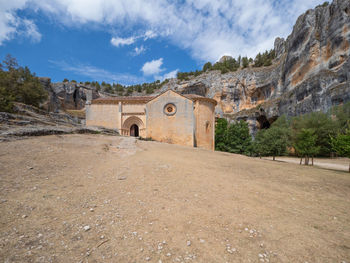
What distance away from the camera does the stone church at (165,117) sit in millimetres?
16984

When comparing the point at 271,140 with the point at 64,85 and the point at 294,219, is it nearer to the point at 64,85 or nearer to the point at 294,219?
the point at 294,219

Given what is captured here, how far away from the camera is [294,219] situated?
2857mm

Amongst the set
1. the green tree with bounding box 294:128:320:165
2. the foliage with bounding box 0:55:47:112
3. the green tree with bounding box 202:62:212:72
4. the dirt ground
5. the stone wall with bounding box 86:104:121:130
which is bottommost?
the dirt ground

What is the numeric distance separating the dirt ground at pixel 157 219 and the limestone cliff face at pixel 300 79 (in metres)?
27.4

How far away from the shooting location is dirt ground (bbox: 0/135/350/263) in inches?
73.7

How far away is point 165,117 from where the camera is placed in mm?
17219

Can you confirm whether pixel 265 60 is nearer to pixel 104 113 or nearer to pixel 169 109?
pixel 169 109

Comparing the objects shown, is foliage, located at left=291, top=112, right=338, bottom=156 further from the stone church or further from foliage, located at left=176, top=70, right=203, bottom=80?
foliage, located at left=176, top=70, right=203, bottom=80

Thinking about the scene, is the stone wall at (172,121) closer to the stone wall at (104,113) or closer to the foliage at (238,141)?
the stone wall at (104,113)

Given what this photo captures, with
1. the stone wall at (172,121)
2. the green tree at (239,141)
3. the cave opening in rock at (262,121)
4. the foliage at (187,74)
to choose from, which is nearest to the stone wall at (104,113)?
the stone wall at (172,121)

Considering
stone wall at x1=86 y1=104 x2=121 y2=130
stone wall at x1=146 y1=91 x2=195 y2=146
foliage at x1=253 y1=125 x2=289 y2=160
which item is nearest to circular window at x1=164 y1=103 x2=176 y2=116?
stone wall at x1=146 y1=91 x2=195 y2=146

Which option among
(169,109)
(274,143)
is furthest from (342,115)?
(169,109)

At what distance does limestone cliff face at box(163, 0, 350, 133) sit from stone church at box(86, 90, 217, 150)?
18.9 m

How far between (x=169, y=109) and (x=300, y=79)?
99.0 ft
